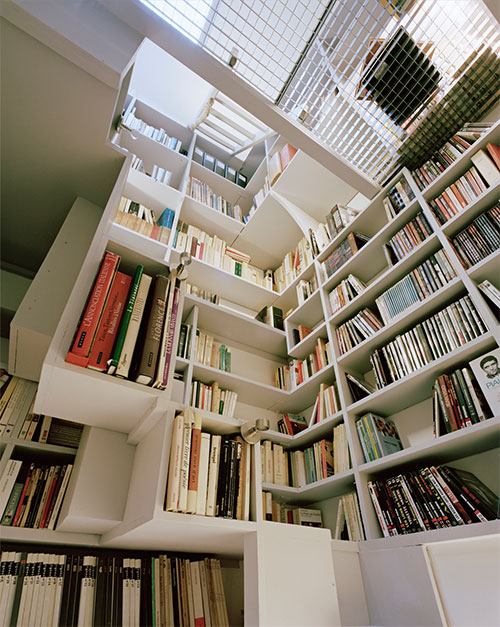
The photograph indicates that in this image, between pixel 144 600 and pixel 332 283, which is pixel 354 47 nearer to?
pixel 332 283

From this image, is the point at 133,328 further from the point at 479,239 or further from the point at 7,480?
the point at 479,239

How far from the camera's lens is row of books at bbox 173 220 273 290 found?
99.3 inches

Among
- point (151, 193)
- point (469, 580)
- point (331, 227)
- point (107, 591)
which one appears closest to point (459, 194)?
point (331, 227)

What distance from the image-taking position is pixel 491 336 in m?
1.21

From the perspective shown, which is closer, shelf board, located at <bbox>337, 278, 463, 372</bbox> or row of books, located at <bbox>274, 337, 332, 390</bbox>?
shelf board, located at <bbox>337, 278, 463, 372</bbox>

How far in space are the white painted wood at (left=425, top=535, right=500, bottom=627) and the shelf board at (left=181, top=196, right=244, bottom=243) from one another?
2.54 meters

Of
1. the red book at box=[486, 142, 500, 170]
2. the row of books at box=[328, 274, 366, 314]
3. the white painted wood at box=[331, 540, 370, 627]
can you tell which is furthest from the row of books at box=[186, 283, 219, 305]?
the red book at box=[486, 142, 500, 170]

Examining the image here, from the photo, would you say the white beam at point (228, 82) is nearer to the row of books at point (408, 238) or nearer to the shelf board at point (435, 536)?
the row of books at point (408, 238)

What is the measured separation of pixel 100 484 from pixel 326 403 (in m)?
1.30

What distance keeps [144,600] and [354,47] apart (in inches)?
109

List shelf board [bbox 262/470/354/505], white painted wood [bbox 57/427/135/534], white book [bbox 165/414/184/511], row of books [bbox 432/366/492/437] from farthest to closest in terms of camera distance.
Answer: shelf board [bbox 262/470/354/505] → row of books [bbox 432/366/492/437] → white painted wood [bbox 57/427/135/534] → white book [bbox 165/414/184/511]

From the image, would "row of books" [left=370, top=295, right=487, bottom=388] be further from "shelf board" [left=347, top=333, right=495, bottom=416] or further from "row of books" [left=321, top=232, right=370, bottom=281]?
"row of books" [left=321, top=232, right=370, bottom=281]

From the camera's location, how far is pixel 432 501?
1191 millimetres

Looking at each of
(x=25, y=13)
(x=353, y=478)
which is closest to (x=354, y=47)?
(x=25, y=13)
